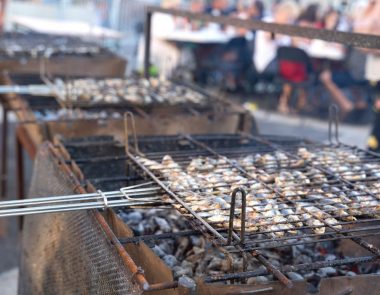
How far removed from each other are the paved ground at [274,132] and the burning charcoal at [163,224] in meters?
2.16

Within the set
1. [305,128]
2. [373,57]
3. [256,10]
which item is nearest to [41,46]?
[373,57]

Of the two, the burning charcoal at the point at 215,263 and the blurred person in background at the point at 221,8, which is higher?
the blurred person in background at the point at 221,8

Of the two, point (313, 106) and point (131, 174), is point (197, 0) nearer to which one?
point (313, 106)

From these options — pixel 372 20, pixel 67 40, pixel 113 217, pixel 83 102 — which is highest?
pixel 372 20

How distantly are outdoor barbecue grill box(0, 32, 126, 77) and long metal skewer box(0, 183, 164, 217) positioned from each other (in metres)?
3.58

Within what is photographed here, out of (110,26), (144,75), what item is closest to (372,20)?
(144,75)

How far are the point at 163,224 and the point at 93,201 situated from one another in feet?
2.01

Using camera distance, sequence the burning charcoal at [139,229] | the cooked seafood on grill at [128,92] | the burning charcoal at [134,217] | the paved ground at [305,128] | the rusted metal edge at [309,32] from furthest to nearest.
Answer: the paved ground at [305,128] → the cooked seafood on grill at [128,92] → the burning charcoal at [134,217] → the burning charcoal at [139,229] → the rusted metal edge at [309,32]

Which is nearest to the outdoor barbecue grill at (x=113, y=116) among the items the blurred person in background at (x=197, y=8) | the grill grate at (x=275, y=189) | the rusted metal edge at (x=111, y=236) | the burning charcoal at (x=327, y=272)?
the grill grate at (x=275, y=189)

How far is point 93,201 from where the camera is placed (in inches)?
111

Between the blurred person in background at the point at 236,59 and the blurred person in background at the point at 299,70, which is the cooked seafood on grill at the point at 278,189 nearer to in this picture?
the blurred person in background at the point at 299,70

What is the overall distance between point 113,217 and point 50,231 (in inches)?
25.4

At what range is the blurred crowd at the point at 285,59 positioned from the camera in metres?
10.7

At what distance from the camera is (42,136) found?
4207 mm
